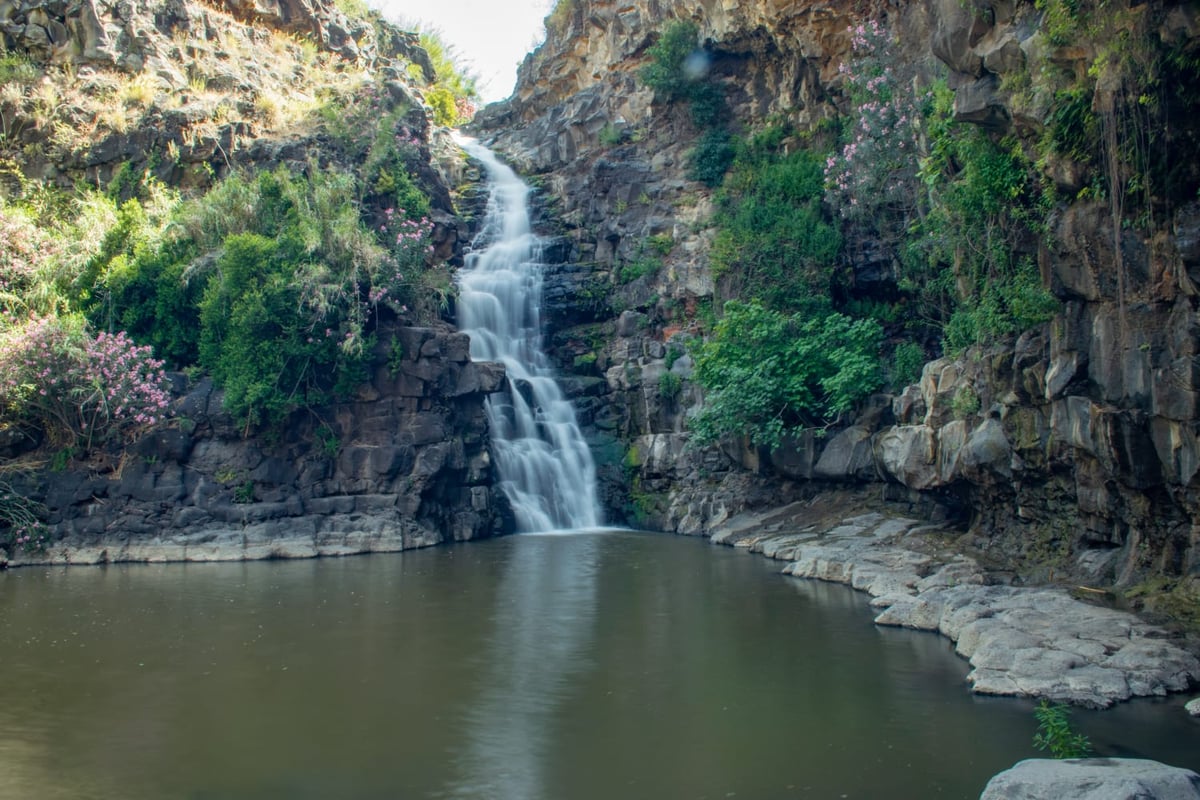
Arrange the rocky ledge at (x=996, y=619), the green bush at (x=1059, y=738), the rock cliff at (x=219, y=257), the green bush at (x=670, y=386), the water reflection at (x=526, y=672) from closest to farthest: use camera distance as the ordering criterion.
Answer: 1. the green bush at (x=1059, y=738)
2. the water reflection at (x=526, y=672)
3. the rocky ledge at (x=996, y=619)
4. the rock cliff at (x=219, y=257)
5. the green bush at (x=670, y=386)

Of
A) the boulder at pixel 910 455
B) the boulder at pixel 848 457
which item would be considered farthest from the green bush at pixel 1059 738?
the boulder at pixel 848 457

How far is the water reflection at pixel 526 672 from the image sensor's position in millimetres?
7452

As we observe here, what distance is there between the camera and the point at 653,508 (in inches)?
960

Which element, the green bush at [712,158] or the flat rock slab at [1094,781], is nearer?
the flat rock slab at [1094,781]

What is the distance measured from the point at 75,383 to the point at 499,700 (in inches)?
580

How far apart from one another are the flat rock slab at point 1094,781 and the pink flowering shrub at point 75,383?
60.7 feet

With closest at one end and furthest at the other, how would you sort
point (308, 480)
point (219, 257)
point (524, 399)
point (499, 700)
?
point (499, 700)
point (308, 480)
point (219, 257)
point (524, 399)

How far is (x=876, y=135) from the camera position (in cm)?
2267

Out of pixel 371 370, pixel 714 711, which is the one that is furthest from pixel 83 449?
pixel 714 711

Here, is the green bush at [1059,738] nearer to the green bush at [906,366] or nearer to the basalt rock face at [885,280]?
the basalt rock face at [885,280]

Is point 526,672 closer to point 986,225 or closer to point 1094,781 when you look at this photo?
point 1094,781

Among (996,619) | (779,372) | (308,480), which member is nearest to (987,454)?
(996,619)

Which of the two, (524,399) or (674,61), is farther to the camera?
Answer: (674,61)

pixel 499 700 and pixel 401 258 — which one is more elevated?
pixel 401 258
